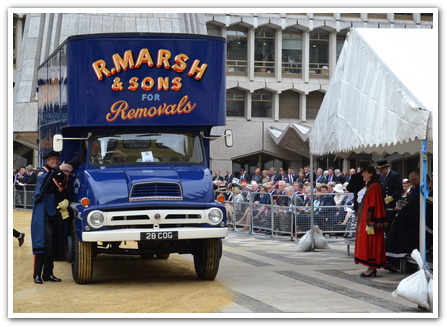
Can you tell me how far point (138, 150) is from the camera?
1310cm

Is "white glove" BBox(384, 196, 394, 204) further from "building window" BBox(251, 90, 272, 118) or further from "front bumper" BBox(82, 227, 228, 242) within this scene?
"building window" BBox(251, 90, 272, 118)

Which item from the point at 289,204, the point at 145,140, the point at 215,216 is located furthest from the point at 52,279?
the point at 289,204

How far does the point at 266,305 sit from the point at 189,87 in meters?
4.01

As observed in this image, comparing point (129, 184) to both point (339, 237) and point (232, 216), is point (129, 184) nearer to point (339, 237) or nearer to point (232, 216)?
point (339, 237)

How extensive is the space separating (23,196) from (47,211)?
22655 millimetres

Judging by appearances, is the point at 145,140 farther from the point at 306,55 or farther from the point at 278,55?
the point at 306,55

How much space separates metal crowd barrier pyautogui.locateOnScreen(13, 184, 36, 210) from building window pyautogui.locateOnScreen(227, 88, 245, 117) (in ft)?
57.6

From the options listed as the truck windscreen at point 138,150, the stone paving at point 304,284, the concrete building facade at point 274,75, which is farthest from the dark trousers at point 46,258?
the concrete building facade at point 274,75

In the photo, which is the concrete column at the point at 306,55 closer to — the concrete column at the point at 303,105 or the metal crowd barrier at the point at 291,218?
the concrete column at the point at 303,105

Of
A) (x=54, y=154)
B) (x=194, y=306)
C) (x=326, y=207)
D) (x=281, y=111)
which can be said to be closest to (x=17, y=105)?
(x=281, y=111)

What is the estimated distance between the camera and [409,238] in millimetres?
13906

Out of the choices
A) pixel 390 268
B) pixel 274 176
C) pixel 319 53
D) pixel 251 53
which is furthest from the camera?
pixel 319 53

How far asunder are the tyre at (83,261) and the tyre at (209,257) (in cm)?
173

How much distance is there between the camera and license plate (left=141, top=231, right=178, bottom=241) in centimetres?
1194
